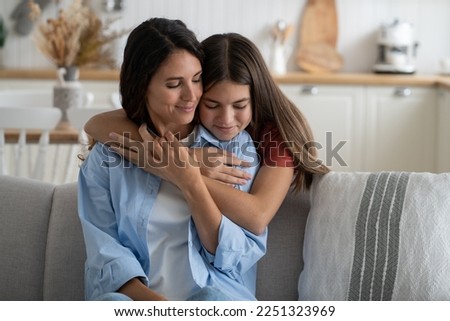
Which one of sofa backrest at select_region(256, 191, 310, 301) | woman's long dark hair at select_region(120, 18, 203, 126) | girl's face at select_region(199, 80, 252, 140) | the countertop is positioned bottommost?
sofa backrest at select_region(256, 191, 310, 301)

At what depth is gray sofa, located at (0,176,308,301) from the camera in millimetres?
2316

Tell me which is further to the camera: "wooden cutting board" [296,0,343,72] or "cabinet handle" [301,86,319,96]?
"wooden cutting board" [296,0,343,72]

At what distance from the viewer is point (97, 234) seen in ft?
6.81

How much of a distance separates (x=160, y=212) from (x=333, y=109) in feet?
11.1

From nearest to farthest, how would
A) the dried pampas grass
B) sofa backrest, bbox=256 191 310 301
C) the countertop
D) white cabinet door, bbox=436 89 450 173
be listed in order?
sofa backrest, bbox=256 191 310 301 → the dried pampas grass → white cabinet door, bbox=436 89 450 173 → the countertop

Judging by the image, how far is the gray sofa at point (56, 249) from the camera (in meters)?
2.32

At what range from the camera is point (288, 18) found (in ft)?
19.1

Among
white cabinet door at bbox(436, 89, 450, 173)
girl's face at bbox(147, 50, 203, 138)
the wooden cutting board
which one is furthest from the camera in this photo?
the wooden cutting board

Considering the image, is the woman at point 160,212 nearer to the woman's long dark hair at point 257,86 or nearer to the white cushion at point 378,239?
the woman's long dark hair at point 257,86

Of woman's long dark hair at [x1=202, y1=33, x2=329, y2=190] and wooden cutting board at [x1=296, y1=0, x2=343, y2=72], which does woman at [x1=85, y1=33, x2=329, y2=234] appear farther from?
wooden cutting board at [x1=296, y1=0, x2=343, y2=72]

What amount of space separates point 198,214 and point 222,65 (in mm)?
350

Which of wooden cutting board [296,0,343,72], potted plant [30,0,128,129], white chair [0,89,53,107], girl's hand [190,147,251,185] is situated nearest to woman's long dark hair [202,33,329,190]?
girl's hand [190,147,251,185]

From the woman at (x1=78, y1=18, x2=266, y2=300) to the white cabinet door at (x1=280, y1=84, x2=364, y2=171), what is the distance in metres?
3.25

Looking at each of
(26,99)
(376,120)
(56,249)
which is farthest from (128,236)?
(376,120)
